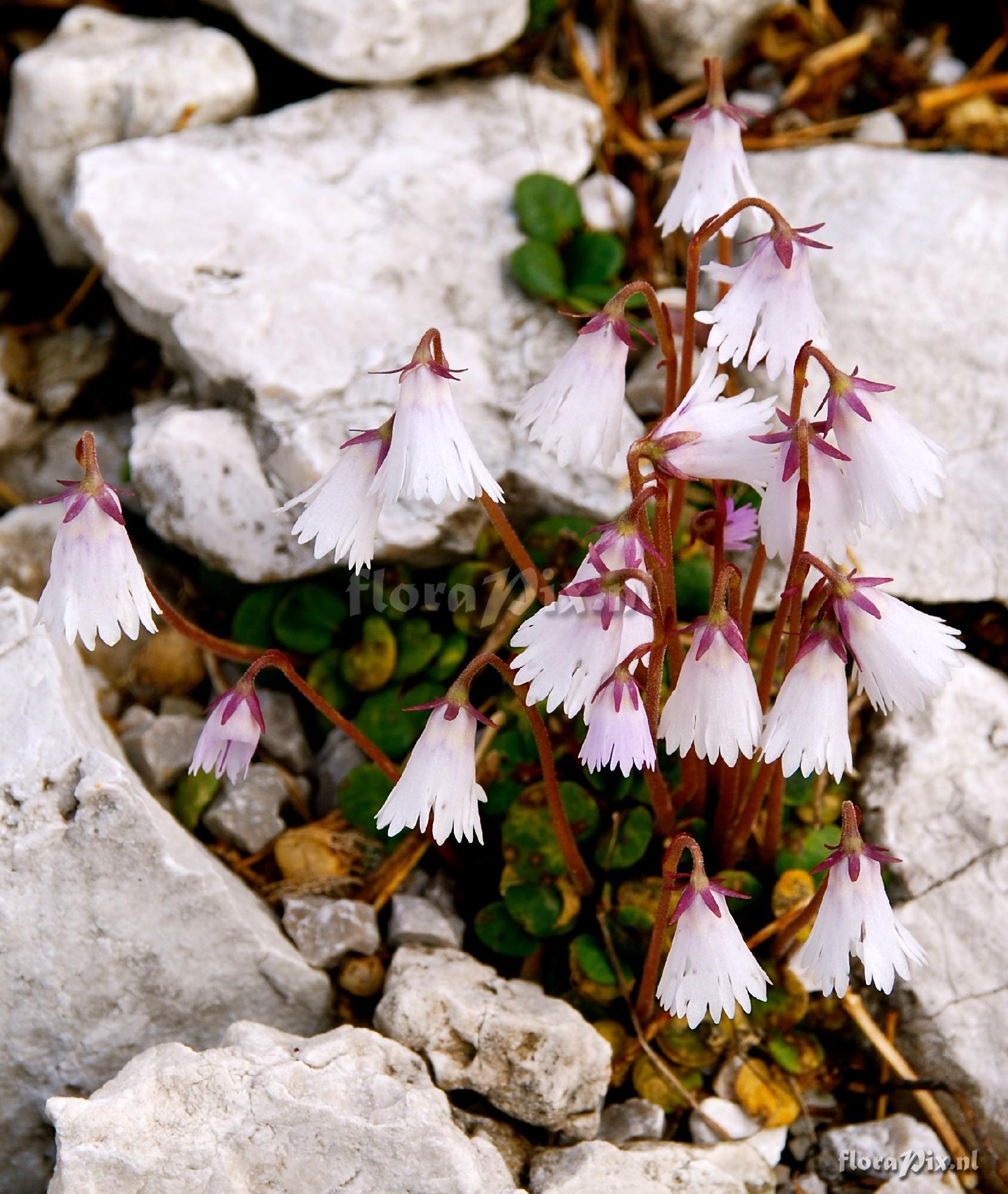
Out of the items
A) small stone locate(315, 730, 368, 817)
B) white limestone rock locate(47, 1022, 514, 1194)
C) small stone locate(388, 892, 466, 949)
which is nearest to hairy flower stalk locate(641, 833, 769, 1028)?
white limestone rock locate(47, 1022, 514, 1194)

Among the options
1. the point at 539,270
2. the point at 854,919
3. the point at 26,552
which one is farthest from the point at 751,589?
the point at 26,552

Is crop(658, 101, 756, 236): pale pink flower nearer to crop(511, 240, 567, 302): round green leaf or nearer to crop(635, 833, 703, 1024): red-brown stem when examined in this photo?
crop(511, 240, 567, 302): round green leaf

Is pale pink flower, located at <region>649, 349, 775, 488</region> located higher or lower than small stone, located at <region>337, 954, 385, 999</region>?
higher

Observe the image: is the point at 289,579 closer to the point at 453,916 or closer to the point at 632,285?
the point at 453,916

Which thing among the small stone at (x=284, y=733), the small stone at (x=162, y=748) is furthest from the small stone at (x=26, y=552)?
the small stone at (x=284, y=733)

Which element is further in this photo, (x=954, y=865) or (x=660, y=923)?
(x=954, y=865)

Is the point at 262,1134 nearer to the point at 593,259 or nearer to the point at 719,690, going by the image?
the point at 719,690
